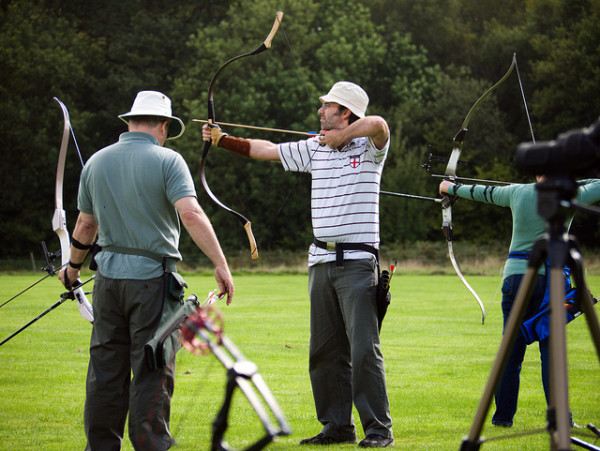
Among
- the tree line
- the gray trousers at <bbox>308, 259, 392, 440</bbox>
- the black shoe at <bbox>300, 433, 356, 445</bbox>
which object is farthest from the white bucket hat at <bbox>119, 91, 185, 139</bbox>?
the tree line

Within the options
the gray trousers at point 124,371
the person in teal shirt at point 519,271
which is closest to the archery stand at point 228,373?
the gray trousers at point 124,371

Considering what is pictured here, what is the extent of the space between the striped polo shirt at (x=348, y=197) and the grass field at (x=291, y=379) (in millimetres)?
1246

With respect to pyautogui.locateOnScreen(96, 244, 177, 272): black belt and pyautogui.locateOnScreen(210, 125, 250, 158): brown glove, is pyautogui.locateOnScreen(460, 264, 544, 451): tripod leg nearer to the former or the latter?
pyautogui.locateOnScreen(96, 244, 177, 272): black belt

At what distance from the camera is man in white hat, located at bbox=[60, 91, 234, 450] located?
3.89 metres

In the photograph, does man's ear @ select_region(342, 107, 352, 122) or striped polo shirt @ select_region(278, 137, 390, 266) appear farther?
man's ear @ select_region(342, 107, 352, 122)

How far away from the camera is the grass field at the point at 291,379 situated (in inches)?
203

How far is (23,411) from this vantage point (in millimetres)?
5848

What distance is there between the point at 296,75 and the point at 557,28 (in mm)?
11753

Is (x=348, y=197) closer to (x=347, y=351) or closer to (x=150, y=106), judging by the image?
(x=347, y=351)

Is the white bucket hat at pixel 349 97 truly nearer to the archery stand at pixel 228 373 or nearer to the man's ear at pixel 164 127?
the man's ear at pixel 164 127

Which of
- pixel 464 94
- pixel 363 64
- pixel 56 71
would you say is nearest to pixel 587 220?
pixel 464 94

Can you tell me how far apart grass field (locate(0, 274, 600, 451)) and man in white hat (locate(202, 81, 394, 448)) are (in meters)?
0.27

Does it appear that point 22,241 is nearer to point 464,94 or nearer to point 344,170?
point 464,94

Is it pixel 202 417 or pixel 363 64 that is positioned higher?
pixel 363 64
